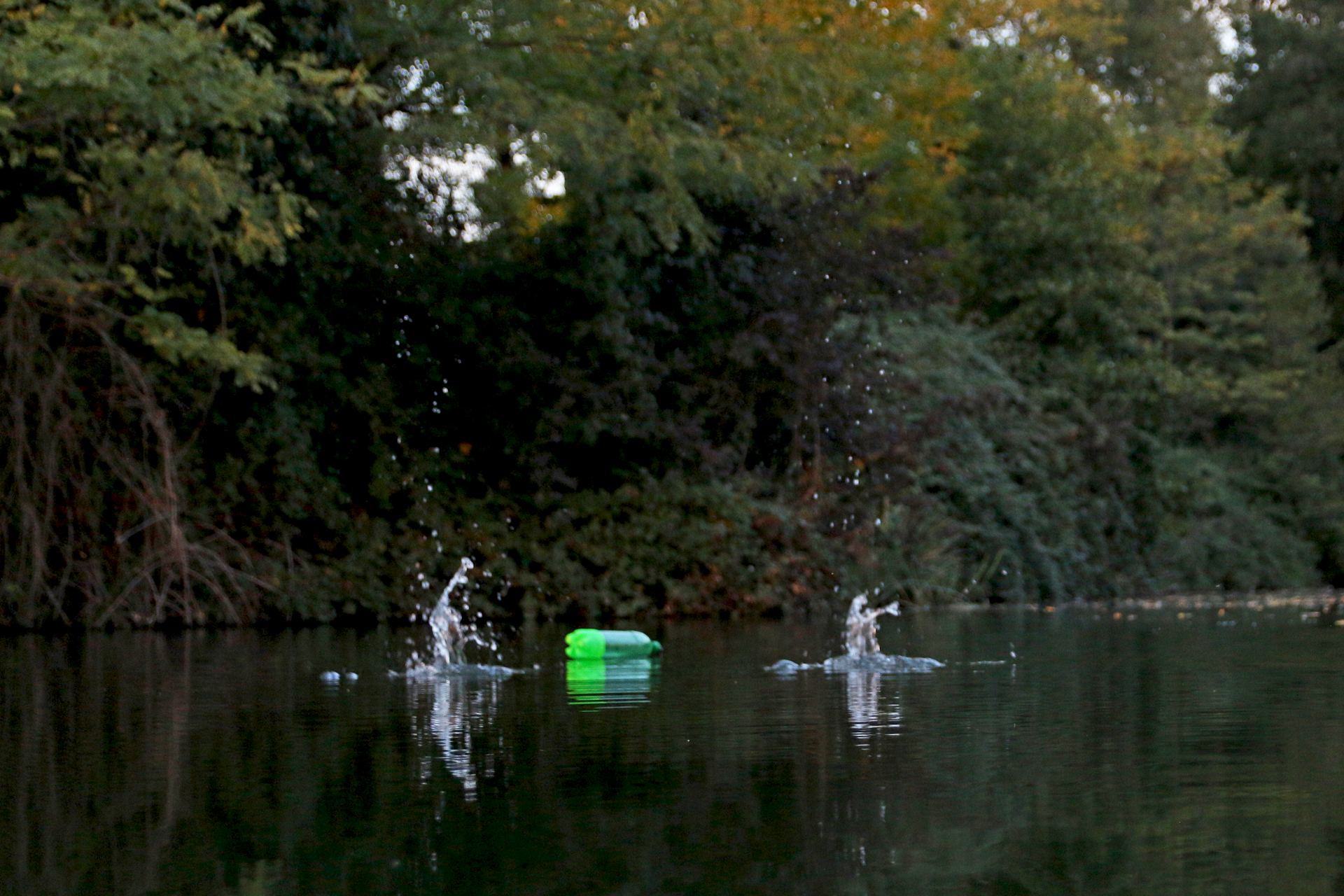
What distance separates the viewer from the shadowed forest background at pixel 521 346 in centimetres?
1638

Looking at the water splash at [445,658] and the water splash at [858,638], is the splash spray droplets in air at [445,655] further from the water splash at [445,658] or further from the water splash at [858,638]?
the water splash at [858,638]

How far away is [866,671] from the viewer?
10094mm

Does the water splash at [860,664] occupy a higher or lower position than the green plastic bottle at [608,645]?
lower

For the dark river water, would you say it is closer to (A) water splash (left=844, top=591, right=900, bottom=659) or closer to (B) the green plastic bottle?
(A) water splash (left=844, top=591, right=900, bottom=659)

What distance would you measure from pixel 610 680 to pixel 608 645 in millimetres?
2934

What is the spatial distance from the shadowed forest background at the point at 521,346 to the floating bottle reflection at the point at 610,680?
217 inches

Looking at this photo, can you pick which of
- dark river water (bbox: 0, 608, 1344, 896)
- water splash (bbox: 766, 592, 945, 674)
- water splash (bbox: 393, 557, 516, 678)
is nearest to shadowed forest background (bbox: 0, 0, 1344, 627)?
water splash (bbox: 393, 557, 516, 678)

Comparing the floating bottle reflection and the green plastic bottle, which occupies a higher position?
the green plastic bottle

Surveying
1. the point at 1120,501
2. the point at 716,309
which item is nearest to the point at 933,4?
the point at 1120,501

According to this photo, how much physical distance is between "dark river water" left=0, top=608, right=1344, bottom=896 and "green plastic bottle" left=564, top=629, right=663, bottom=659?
6.32ft

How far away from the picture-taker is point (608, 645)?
41.6 feet

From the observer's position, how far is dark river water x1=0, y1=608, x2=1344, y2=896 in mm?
3945

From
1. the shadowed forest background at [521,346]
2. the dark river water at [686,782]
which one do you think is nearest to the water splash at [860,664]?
the dark river water at [686,782]

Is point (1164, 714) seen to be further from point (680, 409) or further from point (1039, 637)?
point (680, 409)
